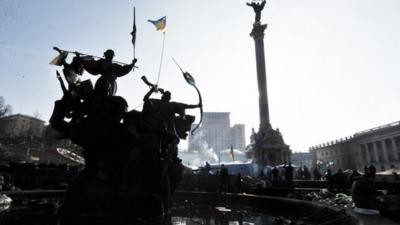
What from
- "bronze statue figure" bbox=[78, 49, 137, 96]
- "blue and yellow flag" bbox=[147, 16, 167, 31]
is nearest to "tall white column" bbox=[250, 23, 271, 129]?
"blue and yellow flag" bbox=[147, 16, 167, 31]

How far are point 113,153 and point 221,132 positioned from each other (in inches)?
5763

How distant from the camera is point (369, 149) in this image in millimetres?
73938

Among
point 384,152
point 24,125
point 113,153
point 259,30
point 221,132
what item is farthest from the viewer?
point 221,132

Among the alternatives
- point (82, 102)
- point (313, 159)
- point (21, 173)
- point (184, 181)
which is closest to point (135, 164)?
point (82, 102)

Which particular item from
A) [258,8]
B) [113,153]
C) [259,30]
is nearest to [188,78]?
[113,153]

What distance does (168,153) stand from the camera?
7.38 metres

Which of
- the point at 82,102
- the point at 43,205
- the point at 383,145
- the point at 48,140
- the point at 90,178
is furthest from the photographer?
Result: the point at 383,145

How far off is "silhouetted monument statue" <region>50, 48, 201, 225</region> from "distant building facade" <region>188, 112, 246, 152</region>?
139159 millimetres

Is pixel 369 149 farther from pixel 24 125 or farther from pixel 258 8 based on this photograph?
pixel 24 125

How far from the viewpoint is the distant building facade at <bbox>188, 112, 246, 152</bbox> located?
14912 centimetres

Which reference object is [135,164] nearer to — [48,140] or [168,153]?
[168,153]

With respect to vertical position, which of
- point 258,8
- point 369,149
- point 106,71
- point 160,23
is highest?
point 258,8

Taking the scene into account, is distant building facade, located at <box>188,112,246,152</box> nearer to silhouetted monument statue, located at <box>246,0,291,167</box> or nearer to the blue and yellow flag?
silhouetted monument statue, located at <box>246,0,291,167</box>

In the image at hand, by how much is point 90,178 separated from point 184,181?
11.7 meters
